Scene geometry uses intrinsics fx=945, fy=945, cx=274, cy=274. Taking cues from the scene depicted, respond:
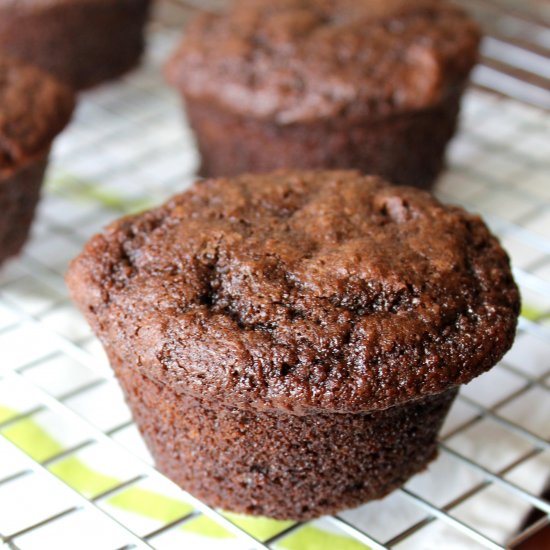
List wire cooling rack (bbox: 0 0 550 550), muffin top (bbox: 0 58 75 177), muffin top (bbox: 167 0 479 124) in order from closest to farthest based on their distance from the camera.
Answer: wire cooling rack (bbox: 0 0 550 550)
muffin top (bbox: 0 58 75 177)
muffin top (bbox: 167 0 479 124)

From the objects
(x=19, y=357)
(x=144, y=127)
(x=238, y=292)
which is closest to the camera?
(x=238, y=292)

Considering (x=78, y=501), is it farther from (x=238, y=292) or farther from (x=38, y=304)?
(x=38, y=304)

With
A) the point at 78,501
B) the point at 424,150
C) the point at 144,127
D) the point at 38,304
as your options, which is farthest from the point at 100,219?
the point at 78,501

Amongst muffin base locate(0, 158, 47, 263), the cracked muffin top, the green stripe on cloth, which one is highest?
the cracked muffin top

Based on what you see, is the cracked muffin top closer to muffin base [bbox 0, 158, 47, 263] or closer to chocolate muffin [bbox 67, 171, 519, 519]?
chocolate muffin [bbox 67, 171, 519, 519]

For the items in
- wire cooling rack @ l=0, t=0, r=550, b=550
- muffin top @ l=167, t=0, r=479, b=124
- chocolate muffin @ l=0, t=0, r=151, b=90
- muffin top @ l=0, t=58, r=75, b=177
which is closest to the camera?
wire cooling rack @ l=0, t=0, r=550, b=550

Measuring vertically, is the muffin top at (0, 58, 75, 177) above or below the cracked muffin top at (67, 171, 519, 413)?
below

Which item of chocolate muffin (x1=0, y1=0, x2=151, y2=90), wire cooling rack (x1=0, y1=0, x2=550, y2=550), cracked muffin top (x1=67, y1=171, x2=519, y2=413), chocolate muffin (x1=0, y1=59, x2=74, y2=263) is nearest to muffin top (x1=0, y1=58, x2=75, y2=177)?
chocolate muffin (x1=0, y1=59, x2=74, y2=263)

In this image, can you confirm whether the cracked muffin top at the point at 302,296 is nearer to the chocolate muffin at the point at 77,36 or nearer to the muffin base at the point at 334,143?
the muffin base at the point at 334,143

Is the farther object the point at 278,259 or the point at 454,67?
the point at 454,67

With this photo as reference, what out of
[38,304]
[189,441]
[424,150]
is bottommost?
[38,304]
